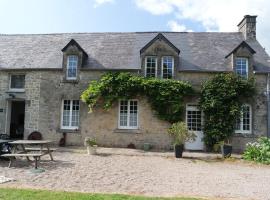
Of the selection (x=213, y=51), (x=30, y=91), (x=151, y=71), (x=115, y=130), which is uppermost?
(x=213, y=51)

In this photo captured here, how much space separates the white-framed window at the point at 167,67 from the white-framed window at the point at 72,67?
17.0 ft

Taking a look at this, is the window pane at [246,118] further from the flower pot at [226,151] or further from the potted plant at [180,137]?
the potted plant at [180,137]

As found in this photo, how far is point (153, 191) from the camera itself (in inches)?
329

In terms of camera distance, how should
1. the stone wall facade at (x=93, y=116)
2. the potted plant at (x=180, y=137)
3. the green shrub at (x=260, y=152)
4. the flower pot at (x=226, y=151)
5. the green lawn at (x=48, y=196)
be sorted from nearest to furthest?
the green lawn at (x=48, y=196) < the green shrub at (x=260, y=152) < the potted plant at (x=180, y=137) < the flower pot at (x=226, y=151) < the stone wall facade at (x=93, y=116)

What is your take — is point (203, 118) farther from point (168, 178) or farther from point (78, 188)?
point (78, 188)

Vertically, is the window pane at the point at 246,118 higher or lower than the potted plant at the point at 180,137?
higher

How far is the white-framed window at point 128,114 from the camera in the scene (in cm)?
1891

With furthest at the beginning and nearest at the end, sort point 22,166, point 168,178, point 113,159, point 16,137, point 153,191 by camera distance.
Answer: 1. point 16,137
2. point 113,159
3. point 22,166
4. point 168,178
5. point 153,191

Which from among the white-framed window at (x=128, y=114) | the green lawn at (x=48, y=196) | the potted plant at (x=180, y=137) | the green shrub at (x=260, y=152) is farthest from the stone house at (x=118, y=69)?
the green lawn at (x=48, y=196)

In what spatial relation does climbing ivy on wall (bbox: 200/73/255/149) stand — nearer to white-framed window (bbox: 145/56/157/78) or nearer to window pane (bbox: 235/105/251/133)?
window pane (bbox: 235/105/251/133)

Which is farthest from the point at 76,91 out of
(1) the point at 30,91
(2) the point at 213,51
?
(2) the point at 213,51

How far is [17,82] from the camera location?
67.1ft

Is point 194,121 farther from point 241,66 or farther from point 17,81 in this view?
point 17,81

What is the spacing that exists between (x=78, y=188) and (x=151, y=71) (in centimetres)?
1180
